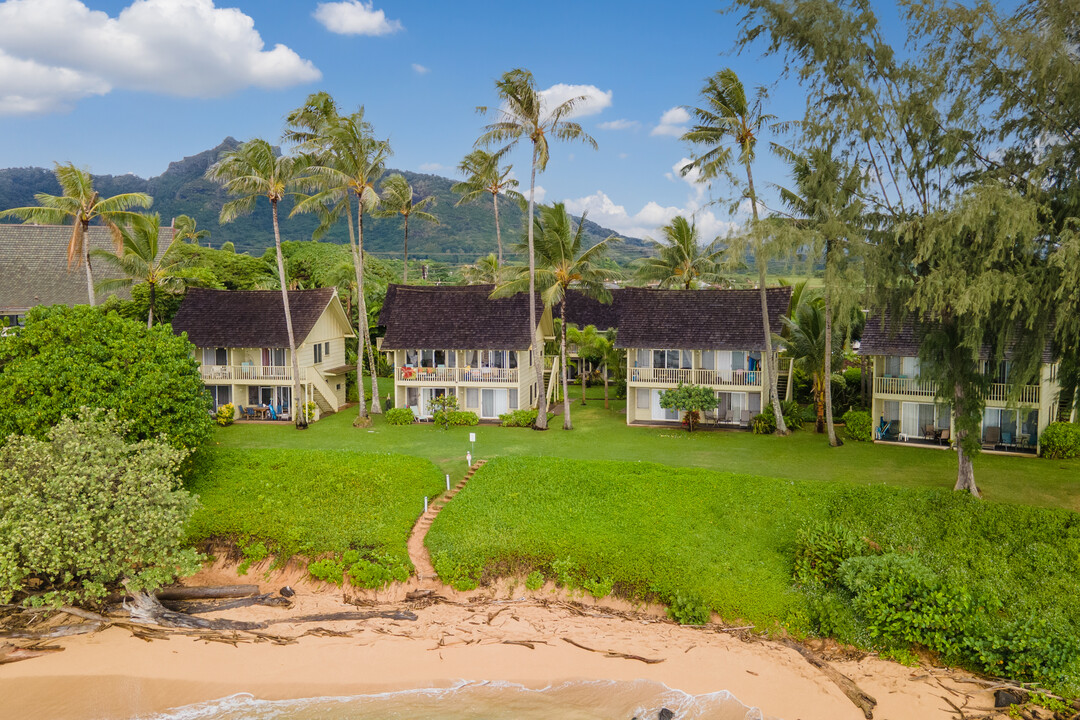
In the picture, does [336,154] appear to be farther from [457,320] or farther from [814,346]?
[814,346]

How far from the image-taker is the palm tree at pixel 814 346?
28.6m

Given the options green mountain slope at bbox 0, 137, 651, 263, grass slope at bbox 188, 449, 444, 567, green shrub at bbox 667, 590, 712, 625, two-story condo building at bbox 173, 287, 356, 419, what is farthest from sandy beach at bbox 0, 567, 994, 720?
green mountain slope at bbox 0, 137, 651, 263

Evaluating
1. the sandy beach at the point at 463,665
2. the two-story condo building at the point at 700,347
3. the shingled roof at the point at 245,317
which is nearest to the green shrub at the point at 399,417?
the shingled roof at the point at 245,317

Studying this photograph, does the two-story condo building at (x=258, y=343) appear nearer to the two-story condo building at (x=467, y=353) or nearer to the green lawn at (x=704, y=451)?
the green lawn at (x=704, y=451)

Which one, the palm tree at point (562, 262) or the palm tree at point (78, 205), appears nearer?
the palm tree at point (78, 205)

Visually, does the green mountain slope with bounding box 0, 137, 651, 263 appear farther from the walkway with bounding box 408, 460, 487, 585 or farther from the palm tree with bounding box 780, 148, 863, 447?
the palm tree with bounding box 780, 148, 863, 447

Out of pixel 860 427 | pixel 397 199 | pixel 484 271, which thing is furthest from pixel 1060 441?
pixel 484 271

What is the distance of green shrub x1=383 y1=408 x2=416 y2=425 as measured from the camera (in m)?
32.8

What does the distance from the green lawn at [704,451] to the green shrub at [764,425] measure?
509mm

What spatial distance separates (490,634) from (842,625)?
8004 millimetres

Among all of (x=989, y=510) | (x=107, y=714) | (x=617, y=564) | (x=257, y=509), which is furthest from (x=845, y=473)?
(x=107, y=714)

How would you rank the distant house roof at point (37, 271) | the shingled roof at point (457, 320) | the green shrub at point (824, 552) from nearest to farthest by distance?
the green shrub at point (824, 552) < the shingled roof at point (457, 320) < the distant house roof at point (37, 271)

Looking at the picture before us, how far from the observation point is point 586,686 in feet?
47.2

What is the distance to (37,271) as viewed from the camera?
1718 inches
